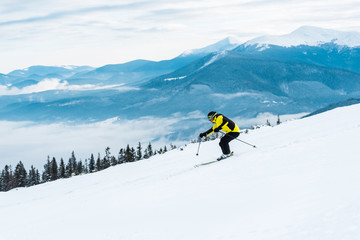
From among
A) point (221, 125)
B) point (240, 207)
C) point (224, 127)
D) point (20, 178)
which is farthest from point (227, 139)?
point (20, 178)

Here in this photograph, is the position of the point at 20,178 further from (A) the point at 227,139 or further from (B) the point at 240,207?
(B) the point at 240,207

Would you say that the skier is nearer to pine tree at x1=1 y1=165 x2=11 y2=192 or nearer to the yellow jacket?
the yellow jacket

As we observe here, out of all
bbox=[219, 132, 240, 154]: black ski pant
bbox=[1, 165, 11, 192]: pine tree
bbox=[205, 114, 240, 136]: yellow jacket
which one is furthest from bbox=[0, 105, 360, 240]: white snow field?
bbox=[1, 165, 11, 192]: pine tree

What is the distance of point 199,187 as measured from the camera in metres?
11.7

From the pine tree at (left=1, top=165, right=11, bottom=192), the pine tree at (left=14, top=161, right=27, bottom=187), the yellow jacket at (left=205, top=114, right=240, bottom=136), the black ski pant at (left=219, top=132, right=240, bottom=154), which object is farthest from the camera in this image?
the pine tree at (left=14, top=161, right=27, bottom=187)

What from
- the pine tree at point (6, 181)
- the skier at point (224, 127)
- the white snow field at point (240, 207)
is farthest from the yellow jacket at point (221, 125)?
the pine tree at point (6, 181)

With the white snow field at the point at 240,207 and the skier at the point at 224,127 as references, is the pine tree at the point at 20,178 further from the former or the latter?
the skier at the point at 224,127

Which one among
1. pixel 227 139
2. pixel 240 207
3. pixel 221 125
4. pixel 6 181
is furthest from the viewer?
pixel 6 181

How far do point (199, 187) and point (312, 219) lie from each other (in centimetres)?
554

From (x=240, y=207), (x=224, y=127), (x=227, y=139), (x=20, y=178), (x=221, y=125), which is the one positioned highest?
(x=221, y=125)

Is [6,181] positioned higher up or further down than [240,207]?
further down

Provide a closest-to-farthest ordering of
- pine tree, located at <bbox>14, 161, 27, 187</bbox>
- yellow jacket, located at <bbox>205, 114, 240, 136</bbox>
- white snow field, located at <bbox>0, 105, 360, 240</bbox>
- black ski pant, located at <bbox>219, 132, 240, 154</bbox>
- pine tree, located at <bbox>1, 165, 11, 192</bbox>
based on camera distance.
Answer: white snow field, located at <bbox>0, 105, 360, 240</bbox>, yellow jacket, located at <bbox>205, 114, 240, 136</bbox>, black ski pant, located at <bbox>219, 132, 240, 154</bbox>, pine tree, located at <bbox>1, 165, 11, 192</bbox>, pine tree, located at <bbox>14, 161, 27, 187</bbox>

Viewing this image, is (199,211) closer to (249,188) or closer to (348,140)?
(249,188)

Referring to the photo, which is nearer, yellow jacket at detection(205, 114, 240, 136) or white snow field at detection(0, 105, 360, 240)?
white snow field at detection(0, 105, 360, 240)
